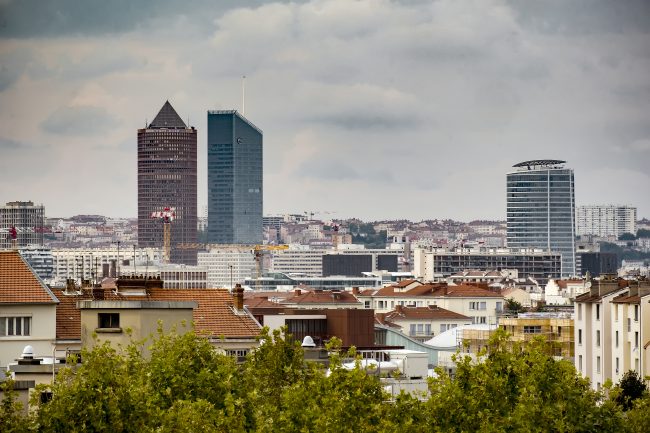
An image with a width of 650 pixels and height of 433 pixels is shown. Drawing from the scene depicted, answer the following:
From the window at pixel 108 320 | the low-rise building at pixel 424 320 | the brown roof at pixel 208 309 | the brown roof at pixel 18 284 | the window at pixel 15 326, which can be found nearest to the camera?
the window at pixel 108 320

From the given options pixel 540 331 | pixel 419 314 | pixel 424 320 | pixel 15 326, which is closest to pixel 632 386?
pixel 15 326

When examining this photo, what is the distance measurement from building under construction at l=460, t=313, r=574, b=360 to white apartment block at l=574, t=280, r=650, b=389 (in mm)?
5184

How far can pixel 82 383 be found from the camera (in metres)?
33.9

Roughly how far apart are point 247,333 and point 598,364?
28.9 metres

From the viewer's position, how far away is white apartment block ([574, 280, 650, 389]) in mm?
74750

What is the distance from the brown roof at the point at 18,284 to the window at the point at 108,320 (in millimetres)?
4596

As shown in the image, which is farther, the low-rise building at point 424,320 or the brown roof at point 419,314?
the brown roof at point 419,314

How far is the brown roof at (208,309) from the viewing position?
52.3 m

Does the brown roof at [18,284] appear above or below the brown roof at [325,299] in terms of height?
above

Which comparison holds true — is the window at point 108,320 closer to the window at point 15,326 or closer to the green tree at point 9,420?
the window at point 15,326

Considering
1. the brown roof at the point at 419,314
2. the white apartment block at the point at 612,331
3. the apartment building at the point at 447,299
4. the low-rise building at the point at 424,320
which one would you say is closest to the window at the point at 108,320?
the white apartment block at the point at 612,331

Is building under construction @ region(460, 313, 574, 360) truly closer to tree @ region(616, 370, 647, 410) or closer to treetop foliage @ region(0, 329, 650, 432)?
tree @ region(616, 370, 647, 410)

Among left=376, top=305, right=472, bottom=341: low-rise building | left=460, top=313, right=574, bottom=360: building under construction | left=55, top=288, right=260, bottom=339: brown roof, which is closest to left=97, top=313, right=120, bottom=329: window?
left=55, top=288, right=260, bottom=339: brown roof

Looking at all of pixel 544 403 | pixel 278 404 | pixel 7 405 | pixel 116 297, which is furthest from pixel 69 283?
pixel 7 405
